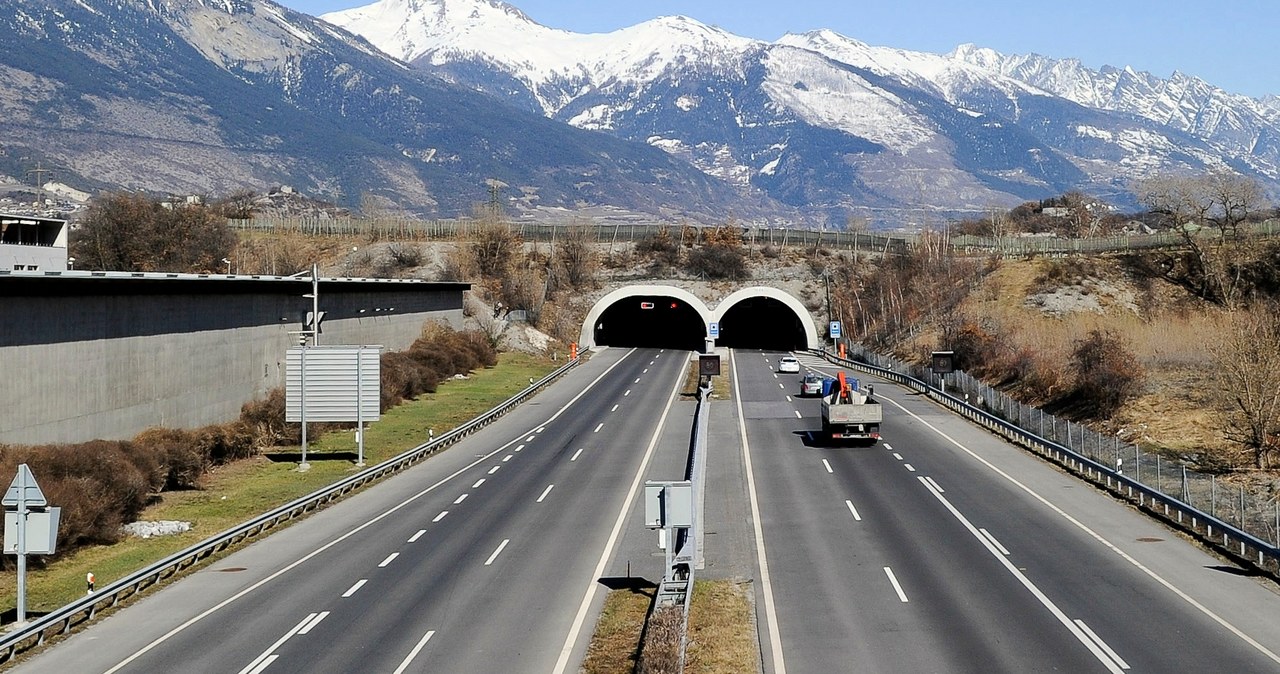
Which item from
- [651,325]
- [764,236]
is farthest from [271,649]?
[764,236]

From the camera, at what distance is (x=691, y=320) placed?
139375 millimetres

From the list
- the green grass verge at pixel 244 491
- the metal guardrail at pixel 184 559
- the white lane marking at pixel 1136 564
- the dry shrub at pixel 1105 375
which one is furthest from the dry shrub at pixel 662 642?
the dry shrub at pixel 1105 375

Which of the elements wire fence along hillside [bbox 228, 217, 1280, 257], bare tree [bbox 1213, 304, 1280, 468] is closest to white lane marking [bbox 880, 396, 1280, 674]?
bare tree [bbox 1213, 304, 1280, 468]

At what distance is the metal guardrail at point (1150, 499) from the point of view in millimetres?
31031

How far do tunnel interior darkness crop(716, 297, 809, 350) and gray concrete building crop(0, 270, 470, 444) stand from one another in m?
60.9

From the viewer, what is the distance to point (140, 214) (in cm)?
12219

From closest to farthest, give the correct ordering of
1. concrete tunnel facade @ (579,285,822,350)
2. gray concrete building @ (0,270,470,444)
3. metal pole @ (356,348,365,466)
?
gray concrete building @ (0,270,470,444) → metal pole @ (356,348,365,466) → concrete tunnel facade @ (579,285,822,350)

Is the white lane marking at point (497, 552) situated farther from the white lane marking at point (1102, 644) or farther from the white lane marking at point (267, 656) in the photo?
the white lane marking at point (1102, 644)

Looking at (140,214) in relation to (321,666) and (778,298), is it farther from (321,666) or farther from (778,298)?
(321,666)

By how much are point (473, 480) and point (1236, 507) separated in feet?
82.4

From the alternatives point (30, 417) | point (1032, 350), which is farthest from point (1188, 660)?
point (1032, 350)

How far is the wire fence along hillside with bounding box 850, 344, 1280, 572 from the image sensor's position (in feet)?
112

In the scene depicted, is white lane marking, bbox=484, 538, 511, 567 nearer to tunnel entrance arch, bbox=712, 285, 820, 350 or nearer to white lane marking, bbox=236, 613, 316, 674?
white lane marking, bbox=236, 613, 316, 674

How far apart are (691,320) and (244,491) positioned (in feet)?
314
